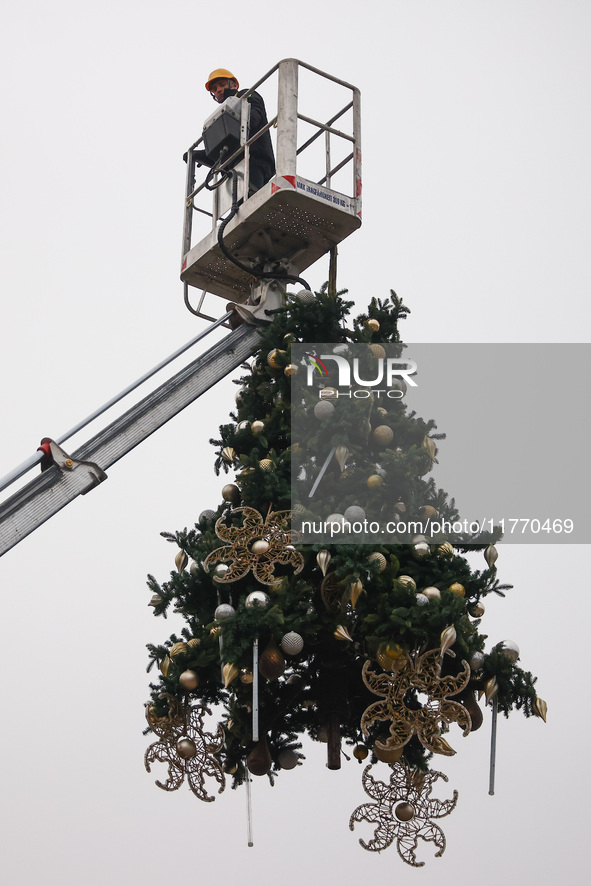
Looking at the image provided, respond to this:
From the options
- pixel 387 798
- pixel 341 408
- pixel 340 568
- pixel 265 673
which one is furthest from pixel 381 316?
pixel 387 798

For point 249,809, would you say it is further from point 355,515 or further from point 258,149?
point 258,149

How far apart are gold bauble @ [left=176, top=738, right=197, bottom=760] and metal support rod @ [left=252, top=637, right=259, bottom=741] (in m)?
0.74

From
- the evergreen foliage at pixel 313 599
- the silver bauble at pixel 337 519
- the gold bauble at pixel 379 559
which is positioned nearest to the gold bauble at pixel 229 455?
the evergreen foliage at pixel 313 599

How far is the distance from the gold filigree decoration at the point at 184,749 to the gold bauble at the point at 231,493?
160 cm

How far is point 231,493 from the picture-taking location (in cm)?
936

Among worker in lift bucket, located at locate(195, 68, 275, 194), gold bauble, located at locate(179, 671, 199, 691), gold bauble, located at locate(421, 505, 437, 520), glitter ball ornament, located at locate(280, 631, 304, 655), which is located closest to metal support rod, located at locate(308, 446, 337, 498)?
gold bauble, located at locate(421, 505, 437, 520)

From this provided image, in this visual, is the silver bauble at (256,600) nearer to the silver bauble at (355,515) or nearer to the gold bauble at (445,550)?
the silver bauble at (355,515)

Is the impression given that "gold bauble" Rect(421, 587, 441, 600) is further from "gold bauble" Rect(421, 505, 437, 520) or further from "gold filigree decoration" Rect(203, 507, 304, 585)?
"gold filigree decoration" Rect(203, 507, 304, 585)

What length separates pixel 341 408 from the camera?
8945mm

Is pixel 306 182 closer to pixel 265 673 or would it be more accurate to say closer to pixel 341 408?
pixel 341 408

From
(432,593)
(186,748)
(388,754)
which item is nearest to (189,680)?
(186,748)

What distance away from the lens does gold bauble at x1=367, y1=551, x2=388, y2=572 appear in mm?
8184

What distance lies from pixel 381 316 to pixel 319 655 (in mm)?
2821

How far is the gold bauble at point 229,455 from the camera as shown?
958 cm
